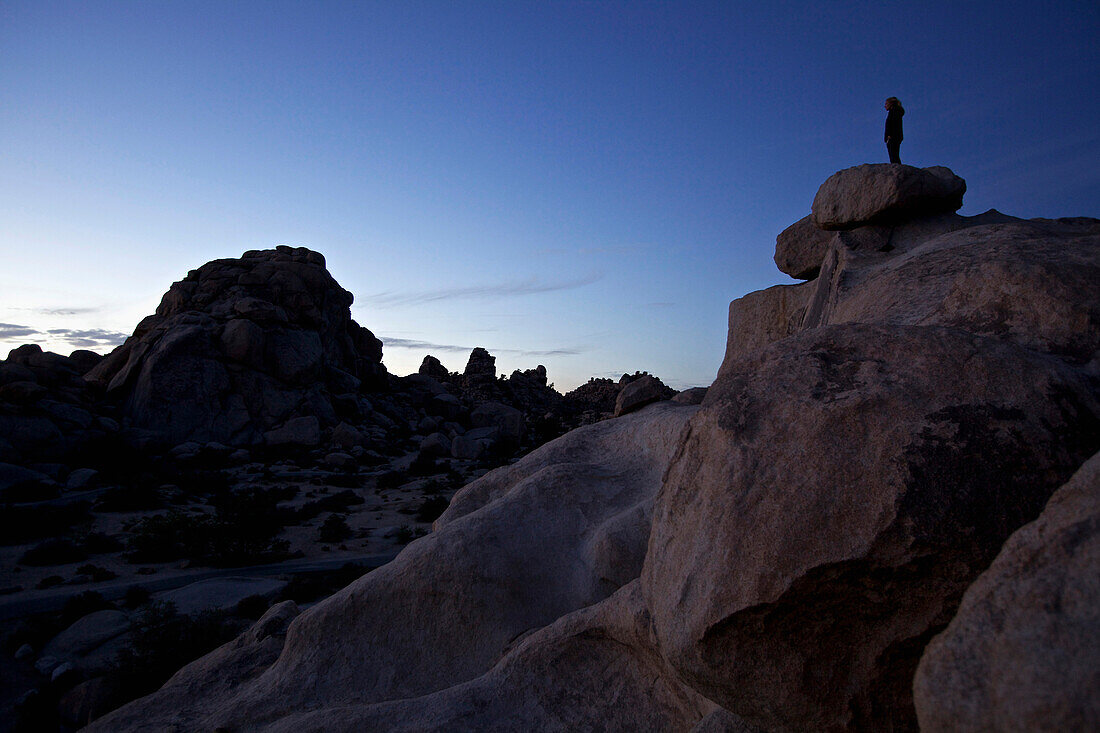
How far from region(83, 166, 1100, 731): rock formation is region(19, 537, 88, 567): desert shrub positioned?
11162 mm

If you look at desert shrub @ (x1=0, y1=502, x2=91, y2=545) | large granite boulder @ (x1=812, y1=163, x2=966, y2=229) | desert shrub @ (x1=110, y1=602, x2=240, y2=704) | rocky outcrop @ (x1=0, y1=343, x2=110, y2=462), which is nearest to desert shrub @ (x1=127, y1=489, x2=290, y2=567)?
desert shrub @ (x1=0, y1=502, x2=91, y2=545)

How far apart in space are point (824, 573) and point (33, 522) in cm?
1992

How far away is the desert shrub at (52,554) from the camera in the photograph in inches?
558

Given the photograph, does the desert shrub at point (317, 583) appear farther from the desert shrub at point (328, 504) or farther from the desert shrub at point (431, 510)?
the desert shrub at point (328, 504)

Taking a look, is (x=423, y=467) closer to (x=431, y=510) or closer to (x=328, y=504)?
(x=328, y=504)

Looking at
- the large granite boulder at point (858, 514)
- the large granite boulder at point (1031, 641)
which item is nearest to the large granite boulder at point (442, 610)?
the large granite boulder at point (858, 514)

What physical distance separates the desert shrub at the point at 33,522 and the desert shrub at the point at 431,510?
8800 mm

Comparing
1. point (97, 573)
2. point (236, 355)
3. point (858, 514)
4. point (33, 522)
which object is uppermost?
point (236, 355)

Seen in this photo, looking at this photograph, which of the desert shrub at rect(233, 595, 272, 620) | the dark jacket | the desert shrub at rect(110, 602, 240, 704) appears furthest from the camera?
the desert shrub at rect(233, 595, 272, 620)

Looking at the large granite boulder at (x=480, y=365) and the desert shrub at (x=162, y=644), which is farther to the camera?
the large granite boulder at (x=480, y=365)

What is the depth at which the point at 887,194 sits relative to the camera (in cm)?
857

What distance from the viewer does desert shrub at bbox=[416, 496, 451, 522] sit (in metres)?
19.6

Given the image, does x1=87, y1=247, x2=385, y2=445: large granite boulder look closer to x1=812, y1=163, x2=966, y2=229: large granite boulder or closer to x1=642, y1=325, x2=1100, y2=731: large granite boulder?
x1=812, y1=163, x2=966, y2=229: large granite boulder

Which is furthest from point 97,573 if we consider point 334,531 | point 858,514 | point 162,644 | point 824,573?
point 858,514
